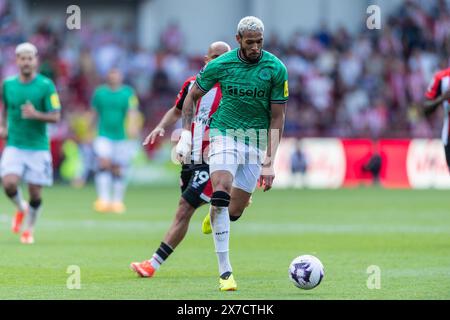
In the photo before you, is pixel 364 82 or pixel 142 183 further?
pixel 364 82

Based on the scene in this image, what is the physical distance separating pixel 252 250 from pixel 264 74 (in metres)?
4.68

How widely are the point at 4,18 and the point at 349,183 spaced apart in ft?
39.4

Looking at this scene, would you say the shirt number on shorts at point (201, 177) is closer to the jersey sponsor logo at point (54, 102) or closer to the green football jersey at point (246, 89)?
the green football jersey at point (246, 89)

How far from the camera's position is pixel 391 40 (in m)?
36.1

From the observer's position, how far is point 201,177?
11969 mm

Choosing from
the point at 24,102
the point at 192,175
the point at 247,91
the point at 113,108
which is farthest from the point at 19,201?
the point at 113,108

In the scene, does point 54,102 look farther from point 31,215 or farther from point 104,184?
point 104,184

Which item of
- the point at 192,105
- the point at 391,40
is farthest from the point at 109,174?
the point at 391,40

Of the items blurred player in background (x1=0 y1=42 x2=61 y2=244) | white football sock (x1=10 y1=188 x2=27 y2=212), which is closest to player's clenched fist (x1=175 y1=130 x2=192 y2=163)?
blurred player in background (x1=0 y1=42 x2=61 y2=244)

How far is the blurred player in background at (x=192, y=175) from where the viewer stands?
11.9 m

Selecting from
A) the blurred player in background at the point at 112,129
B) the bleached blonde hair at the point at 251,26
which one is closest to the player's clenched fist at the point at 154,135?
the bleached blonde hair at the point at 251,26

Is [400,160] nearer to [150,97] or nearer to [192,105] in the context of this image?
[150,97]

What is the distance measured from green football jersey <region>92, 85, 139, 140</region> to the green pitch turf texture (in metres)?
1.61

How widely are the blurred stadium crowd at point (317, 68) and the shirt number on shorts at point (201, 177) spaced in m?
21.5
